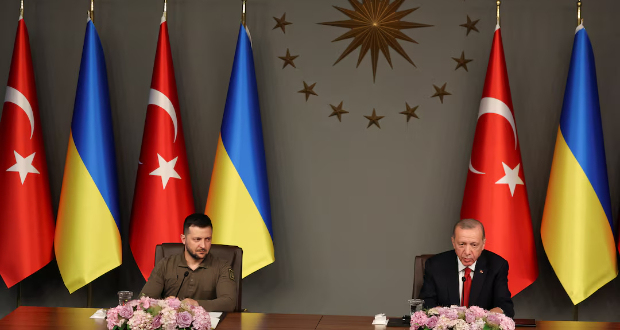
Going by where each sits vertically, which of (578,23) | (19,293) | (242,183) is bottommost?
(19,293)

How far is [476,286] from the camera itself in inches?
149

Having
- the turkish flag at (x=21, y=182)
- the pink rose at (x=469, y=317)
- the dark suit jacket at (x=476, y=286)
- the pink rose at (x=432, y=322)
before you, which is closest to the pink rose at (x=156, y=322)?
the pink rose at (x=432, y=322)

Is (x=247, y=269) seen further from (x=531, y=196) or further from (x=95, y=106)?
(x=531, y=196)

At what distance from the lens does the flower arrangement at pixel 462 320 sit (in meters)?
2.90

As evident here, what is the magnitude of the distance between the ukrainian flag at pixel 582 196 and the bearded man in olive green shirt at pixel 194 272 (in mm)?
2414

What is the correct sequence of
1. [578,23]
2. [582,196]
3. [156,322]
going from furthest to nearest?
[578,23] < [582,196] < [156,322]

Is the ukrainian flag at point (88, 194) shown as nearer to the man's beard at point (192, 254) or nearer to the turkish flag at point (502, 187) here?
the man's beard at point (192, 254)

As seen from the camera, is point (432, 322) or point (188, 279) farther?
point (188, 279)

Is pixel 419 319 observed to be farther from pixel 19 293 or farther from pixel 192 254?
pixel 19 293

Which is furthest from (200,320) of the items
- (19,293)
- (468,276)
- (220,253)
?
(19,293)

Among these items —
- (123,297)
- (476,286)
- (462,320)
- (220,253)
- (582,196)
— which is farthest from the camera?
(582,196)

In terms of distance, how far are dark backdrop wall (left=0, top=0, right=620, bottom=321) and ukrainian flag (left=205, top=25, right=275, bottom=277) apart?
362 mm

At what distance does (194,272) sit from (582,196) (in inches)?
107

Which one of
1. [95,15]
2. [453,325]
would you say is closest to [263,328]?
[453,325]
